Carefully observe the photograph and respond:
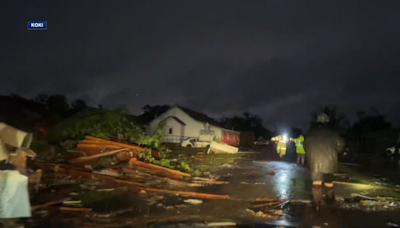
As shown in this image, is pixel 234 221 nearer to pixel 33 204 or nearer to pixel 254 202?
pixel 254 202

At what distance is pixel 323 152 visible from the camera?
10039 mm

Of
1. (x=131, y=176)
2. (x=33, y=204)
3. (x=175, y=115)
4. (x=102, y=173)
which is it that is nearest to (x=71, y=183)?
(x=102, y=173)

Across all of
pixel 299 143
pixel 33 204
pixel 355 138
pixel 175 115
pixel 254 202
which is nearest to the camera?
pixel 33 204

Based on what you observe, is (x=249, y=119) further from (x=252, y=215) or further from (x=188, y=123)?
(x=252, y=215)

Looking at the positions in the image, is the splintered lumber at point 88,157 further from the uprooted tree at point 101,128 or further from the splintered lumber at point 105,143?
the uprooted tree at point 101,128

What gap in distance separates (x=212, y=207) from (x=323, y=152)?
3.60 metres

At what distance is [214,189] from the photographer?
35.8 feet

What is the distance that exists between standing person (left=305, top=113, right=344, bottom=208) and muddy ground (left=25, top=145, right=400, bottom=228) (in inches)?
20.3

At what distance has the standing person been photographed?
9.97 metres

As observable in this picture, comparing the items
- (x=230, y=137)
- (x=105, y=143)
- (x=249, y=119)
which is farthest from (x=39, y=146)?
(x=249, y=119)

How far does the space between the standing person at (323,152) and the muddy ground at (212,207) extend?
0.52 metres

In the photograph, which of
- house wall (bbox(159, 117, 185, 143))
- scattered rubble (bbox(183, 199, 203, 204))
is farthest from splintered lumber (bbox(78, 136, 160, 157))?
house wall (bbox(159, 117, 185, 143))

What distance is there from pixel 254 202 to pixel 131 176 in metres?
4.67

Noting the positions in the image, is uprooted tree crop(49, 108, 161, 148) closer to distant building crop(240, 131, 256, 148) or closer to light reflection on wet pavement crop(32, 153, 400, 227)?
light reflection on wet pavement crop(32, 153, 400, 227)
